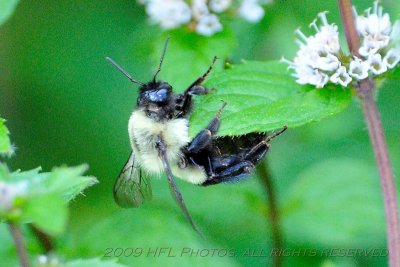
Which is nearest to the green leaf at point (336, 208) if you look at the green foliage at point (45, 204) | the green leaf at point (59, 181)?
the green leaf at point (59, 181)

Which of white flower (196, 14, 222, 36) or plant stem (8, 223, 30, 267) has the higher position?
white flower (196, 14, 222, 36)

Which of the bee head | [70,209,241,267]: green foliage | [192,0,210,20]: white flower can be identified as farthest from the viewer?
[192,0,210,20]: white flower

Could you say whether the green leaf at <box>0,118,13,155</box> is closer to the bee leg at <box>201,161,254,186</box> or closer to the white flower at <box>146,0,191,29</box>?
the bee leg at <box>201,161,254,186</box>

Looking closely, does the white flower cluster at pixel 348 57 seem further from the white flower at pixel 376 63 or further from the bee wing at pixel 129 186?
the bee wing at pixel 129 186

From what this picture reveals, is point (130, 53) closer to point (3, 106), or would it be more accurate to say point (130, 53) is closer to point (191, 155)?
point (3, 106)

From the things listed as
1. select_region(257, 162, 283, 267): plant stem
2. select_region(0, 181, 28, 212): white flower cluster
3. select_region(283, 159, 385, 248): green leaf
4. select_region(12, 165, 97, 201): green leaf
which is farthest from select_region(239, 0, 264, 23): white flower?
select_region(0, 181, 28, 212): white flower cluster

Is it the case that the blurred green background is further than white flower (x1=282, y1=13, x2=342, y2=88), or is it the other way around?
the blurred green background
